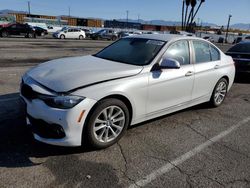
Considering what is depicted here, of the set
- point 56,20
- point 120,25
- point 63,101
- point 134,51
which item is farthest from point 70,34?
point 120,25

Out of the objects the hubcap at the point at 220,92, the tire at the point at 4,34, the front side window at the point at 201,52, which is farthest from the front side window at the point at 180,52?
A: the tire at the point at 4,34

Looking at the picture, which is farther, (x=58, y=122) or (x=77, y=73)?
(x=77, y=73)

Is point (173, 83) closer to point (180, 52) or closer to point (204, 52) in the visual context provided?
point (180, 52)

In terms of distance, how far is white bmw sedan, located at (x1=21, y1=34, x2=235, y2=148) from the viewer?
351cm

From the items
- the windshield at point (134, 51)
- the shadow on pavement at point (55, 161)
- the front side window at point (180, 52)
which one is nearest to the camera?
the shadow on pavement at point (55, 161)

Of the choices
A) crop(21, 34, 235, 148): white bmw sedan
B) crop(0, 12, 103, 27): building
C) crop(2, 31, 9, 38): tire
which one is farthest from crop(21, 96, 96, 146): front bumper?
crop(0, 12, 103, 27): building

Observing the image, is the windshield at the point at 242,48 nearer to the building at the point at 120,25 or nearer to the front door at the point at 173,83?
the front door at the point at 173,83

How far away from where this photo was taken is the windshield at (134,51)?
4554mm

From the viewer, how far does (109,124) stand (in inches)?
155

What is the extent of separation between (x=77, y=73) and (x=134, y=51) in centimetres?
137

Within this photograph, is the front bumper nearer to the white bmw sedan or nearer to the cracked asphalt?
the white bmw sedan

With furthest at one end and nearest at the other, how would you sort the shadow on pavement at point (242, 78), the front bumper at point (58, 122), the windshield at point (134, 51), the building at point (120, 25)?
the building at point (120, 25) → the shadow on pavement at point (242, 78) → the windshield at point (134, 51) → the front bumper at point (58, 122)

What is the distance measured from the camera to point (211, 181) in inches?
130

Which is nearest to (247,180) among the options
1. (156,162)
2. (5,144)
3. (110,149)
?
(156,162)
